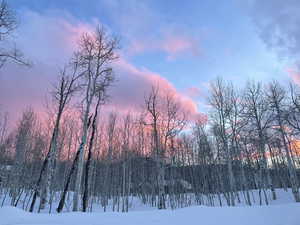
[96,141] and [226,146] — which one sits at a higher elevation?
[96,141]

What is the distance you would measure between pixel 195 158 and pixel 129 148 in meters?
10.5

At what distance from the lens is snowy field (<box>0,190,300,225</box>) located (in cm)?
601

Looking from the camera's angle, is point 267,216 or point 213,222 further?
point 267,216

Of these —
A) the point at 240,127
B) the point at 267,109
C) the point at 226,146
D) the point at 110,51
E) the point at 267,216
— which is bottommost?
the point at 267,216

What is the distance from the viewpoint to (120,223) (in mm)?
6098

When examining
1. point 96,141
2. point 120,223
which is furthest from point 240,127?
point 96,141

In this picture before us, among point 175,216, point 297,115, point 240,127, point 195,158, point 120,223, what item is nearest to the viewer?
point 120,223

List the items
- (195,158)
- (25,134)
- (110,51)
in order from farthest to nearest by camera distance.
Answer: (195,158) < (25,134) < (110,51)

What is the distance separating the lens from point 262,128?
19.7 meters

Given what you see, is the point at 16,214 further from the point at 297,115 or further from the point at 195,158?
the point at 195,158

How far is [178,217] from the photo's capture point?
7223 mm

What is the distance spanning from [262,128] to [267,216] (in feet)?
46.7

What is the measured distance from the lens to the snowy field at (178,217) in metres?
6.01

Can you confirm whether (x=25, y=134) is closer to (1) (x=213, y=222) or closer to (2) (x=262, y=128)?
(1) (x=213, y=222)
